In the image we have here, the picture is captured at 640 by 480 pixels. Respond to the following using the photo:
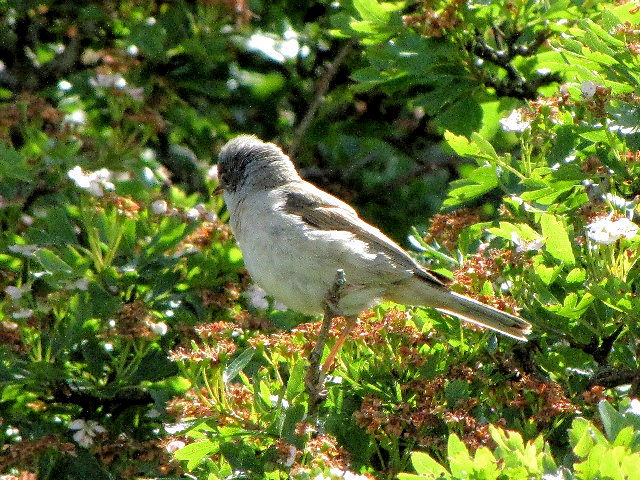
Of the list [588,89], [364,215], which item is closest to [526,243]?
[588,89]

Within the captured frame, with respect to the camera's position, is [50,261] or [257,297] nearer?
[50,261]

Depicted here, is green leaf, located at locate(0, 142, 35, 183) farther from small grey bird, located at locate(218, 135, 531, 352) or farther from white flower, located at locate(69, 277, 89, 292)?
small grey bird, located at locate(218, 135, 531, 352)

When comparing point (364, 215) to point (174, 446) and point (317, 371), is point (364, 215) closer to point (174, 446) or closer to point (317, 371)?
point (317, 371)

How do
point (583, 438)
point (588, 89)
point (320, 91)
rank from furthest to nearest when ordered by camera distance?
point (320, 91) → point (588, 89) → point (583, 438)

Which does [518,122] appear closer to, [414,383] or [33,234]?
[414,383]

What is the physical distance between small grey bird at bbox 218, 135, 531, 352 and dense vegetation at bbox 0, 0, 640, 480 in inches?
6.1

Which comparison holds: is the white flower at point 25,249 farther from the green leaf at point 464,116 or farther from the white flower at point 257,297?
the green leaf at point 464,116

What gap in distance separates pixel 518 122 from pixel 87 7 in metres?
3.03

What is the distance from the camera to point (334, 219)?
16.3ft

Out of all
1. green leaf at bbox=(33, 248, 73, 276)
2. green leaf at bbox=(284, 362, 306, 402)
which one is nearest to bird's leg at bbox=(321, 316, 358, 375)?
green leaf at bbox=(284, 362, 306, 402)

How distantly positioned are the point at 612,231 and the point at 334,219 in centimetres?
186

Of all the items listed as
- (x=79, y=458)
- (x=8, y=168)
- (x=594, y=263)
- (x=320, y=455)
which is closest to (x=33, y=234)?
(x=8, y=168)

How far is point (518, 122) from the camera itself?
416cm

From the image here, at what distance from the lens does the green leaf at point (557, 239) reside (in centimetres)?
357
